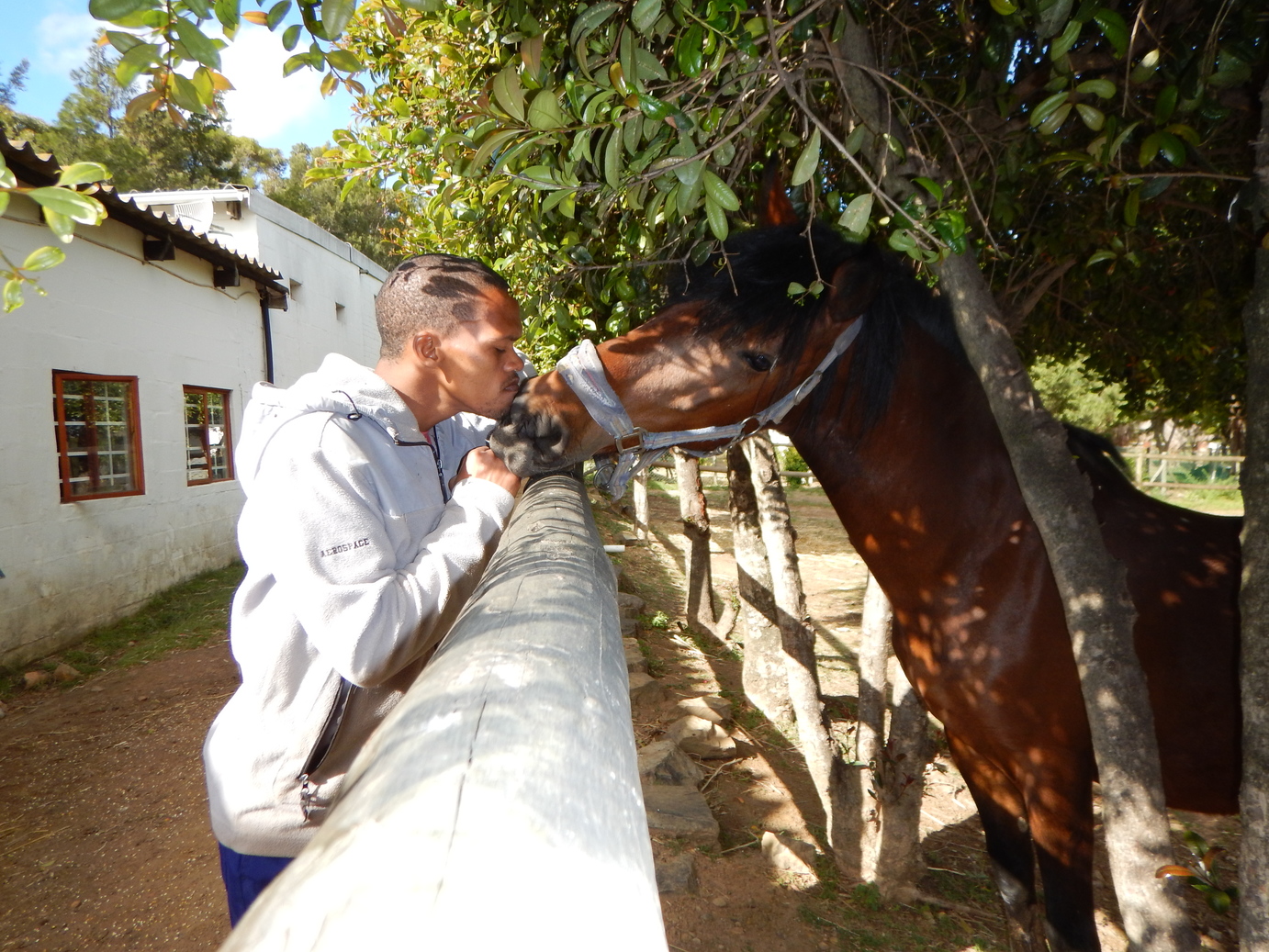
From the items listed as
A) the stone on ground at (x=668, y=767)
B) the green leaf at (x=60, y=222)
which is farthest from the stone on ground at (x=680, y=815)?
the green leaf at (x=60, y=222)

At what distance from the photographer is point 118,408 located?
7.24 metres

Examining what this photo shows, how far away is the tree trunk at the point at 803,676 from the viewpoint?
3.09m

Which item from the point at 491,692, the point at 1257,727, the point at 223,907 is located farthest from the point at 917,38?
the point at 223,907

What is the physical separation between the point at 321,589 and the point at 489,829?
744mm

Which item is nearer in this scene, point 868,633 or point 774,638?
point 868,633

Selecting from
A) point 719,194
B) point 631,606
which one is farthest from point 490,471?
point 631,606

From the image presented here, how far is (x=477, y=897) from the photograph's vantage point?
A: 393mm

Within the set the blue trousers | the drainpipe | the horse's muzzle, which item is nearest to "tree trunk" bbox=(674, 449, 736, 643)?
the horse's muzzle

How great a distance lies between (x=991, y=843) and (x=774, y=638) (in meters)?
2.58

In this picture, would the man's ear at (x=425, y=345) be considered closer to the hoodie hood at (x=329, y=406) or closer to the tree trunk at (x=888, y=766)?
the hoodie hood at (x=329, y=406)

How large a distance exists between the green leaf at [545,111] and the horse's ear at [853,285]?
2.65 feet

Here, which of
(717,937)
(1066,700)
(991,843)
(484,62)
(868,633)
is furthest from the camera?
(868,633)

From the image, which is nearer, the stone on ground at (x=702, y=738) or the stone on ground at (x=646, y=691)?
the stone on ground at (x=702, y=738)

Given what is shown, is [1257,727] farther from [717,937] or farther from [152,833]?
[152,833]
